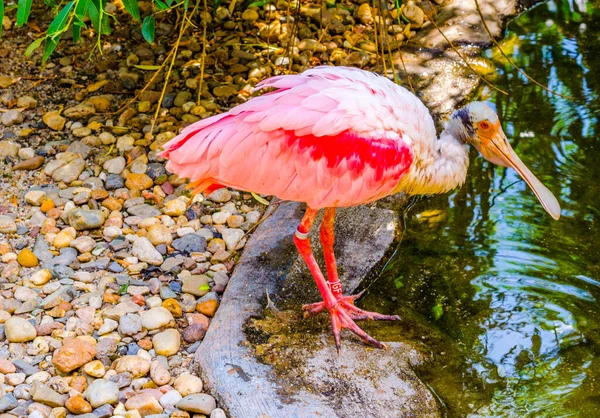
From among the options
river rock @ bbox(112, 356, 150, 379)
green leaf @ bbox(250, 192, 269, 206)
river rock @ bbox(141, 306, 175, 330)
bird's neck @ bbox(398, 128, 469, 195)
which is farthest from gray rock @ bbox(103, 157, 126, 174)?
bird's neck @ bbox(398, 128, 469, 195)

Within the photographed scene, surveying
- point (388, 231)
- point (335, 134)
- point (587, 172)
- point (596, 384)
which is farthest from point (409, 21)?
point (596, 384)

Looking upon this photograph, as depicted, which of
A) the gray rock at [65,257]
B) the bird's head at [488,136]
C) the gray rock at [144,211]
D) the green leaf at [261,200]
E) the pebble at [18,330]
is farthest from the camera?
the green leaf at [261,200]

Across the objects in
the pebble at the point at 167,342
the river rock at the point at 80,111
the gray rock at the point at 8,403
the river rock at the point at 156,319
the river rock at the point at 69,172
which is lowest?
the gray rock at the point at 8,403

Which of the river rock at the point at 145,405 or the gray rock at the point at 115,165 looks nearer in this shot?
the river rock at the point at 145,405

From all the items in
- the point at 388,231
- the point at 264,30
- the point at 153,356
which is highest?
the point at 264,30

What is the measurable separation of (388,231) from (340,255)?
0.96 feet

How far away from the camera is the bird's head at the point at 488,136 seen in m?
3.96

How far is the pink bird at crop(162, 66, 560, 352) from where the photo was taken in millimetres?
3590

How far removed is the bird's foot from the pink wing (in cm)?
49

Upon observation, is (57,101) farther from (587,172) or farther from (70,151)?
(587,172)

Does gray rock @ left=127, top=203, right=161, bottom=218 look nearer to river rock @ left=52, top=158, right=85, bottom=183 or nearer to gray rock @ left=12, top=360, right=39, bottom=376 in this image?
river rock @ left=52, top=158, right=85, bottom=183

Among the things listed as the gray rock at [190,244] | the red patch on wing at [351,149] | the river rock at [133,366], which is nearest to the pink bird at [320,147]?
the red patch on wing at [351,149]

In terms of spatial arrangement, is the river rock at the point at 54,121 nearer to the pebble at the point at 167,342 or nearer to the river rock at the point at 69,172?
the river rock at the point at 69,172

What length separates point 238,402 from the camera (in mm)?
3277
